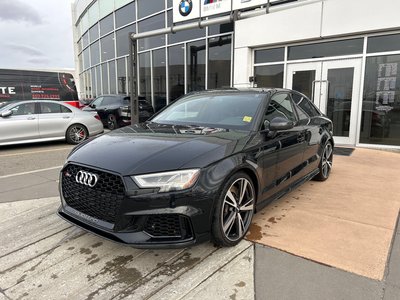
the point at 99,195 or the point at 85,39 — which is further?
the point at 85,39

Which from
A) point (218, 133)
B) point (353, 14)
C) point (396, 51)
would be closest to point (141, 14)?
point (353, 14)

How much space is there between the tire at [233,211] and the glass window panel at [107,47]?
17772 millimetres

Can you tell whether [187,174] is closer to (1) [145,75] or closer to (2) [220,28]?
(2) [220,28]

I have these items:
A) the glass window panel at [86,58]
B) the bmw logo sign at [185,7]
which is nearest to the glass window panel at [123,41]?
the bmw logo sign at [185,7]

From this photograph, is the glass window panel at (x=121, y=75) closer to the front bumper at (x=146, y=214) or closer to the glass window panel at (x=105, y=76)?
the glass window panel at (x=105, y=76)

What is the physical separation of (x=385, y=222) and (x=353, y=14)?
21.3 feet

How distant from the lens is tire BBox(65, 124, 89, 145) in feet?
32.4

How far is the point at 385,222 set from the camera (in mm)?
3781

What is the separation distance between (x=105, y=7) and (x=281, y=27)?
13992 millimetres

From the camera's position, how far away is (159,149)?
2857mm

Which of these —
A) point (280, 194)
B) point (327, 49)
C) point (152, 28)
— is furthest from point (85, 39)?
point (280, 194)

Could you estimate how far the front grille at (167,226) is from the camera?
8.48 feet

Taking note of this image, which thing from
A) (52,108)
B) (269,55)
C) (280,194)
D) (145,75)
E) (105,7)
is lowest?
(280,194)

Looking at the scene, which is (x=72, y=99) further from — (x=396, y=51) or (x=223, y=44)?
→ (x=396, y=51)
